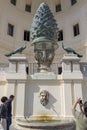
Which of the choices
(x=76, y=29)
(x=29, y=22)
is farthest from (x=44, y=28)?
(x=29, y=22)

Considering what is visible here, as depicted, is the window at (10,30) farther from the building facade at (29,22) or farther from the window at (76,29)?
the window at (76,29)

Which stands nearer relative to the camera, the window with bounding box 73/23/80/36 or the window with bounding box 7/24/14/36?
the window with bounding box 73/23/80/36

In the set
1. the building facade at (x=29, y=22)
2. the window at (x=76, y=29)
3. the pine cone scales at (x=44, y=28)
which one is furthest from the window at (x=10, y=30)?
the pine cone scales at (x=44, y=28)

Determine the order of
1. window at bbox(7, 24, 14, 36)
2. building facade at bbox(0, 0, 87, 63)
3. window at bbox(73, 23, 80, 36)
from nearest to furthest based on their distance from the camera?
1. building facade at bbox(0, 0, 87, 63)
2. window at bbox(73, 23, 80, 36)
3. window at bbox(7, 24, 14, 36)

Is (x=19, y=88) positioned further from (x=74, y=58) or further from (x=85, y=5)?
(x=85, y=5)

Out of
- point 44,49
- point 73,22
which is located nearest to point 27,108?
point 44,49

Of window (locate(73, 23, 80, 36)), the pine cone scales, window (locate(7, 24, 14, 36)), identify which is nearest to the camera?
the pine cone scales

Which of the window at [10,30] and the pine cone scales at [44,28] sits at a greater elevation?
the window at [10,30]

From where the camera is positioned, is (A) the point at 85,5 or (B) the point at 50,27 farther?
(A) the point at 85,5

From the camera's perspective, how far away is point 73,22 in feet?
74.9

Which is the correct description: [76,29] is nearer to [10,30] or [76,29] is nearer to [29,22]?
[29,22]

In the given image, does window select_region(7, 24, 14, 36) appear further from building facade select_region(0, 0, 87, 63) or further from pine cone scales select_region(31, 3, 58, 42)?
pine cone scales select_region(31, 3, 58, 42)

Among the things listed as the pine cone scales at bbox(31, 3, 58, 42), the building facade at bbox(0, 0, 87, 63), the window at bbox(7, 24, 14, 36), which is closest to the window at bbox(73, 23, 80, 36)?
the building facade at bbox(0, 0, 87, 63)

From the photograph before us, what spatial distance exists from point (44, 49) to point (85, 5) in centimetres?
1398
